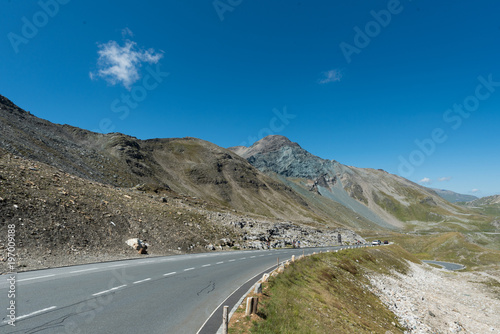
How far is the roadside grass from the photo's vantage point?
33.9ft

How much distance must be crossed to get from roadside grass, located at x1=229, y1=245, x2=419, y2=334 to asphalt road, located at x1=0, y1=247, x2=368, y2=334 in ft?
6.29

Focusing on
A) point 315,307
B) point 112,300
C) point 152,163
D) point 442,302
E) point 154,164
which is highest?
point 152,163

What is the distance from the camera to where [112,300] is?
33.2 ft

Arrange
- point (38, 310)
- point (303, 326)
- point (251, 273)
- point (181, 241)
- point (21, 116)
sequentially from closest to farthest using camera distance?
point (38, 310) → point (303, 326) → point (251, 273) → point (181, 241) → point (21, 116)

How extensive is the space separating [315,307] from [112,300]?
10.9 meters

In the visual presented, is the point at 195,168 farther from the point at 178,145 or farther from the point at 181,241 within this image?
the point at 181,241

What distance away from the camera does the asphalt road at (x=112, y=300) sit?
7758mm

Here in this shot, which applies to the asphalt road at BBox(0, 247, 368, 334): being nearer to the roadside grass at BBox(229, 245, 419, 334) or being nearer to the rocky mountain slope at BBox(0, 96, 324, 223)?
the roadside grass at BBox(229, 245, 419, 334)

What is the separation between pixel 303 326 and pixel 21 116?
4195 inches

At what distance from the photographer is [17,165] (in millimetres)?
27234

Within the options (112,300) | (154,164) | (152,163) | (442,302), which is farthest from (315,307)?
(154,164)

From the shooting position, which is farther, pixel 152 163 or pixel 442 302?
pixel 152 163

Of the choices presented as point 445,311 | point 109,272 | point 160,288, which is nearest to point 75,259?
point 109,272

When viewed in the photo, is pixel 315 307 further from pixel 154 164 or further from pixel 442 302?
pixel 154 164
